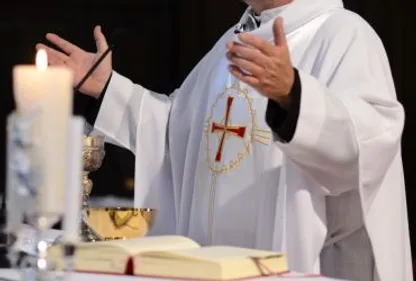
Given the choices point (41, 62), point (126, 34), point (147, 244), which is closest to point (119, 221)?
point (147, 244)

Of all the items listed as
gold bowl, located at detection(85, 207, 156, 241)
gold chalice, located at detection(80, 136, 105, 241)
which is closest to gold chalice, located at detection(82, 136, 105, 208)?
gold chalice, located at detection(80, 136, 105, 241)

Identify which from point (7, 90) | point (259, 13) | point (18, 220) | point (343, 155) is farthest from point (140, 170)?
point (7, 90)

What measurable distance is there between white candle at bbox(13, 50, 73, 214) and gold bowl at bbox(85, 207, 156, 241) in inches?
37.6

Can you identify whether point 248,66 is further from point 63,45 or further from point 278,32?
point 63,45

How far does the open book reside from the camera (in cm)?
172

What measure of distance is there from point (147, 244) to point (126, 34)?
141 inches

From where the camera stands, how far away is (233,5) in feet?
16.5

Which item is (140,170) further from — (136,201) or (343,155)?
(343,155)

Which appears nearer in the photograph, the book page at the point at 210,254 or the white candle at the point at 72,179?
the white candle at the point at 72,179

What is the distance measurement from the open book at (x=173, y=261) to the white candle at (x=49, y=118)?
1.71 ft

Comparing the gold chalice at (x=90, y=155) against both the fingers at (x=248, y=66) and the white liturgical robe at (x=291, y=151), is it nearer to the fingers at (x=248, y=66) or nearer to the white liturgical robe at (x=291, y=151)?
the white liturgical robe at (x=291, y=151)

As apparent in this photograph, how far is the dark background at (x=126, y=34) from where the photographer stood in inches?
202

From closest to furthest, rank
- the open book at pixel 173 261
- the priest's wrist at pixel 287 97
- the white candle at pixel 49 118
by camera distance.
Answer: the white candle at pixel 49 118, the open book at pixel 173 261, the priest's wrist at pixel 287 97

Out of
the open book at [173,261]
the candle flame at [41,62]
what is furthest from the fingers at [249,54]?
the candle flame at [41,62]
